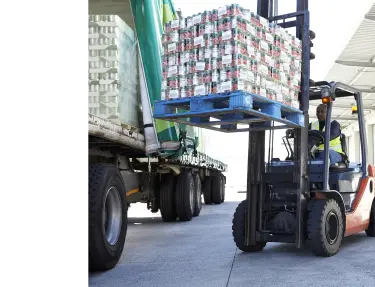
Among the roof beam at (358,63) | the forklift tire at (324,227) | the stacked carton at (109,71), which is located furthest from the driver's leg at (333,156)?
the roof beam at (358,63)

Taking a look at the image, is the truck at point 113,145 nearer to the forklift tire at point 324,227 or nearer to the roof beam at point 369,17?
the forklift tire at point 324,227

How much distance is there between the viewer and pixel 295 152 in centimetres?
555

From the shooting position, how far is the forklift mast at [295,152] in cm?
535

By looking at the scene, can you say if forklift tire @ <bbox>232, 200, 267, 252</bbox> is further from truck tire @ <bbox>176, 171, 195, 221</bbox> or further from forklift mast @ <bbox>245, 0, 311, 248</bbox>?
truck tire @ <bbox>176, 171, 195, 221</bbox>

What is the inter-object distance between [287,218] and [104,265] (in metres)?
2.13

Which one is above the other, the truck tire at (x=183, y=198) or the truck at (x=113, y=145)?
the truck at (x=113, y=145)

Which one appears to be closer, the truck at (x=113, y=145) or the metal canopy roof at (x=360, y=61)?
the truck at (x=113, y=145)

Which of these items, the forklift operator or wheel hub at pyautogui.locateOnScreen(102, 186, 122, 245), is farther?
the forklift operator

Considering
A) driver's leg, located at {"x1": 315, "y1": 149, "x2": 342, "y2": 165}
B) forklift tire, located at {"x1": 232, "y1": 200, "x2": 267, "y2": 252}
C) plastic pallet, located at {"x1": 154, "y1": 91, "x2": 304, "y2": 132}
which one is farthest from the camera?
driver's leg, located at {"x1": 315, "y1": 149, "x2": 342, "y2": 165}

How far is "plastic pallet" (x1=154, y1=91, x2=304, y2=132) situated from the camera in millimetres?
4090

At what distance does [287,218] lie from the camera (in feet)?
18.1

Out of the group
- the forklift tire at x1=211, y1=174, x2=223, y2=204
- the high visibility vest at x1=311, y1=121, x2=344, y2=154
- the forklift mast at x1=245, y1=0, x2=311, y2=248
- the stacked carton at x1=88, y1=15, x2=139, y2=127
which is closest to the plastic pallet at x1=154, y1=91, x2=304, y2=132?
the forklift mast at x1=245, y1=0, x2=311, y2=248

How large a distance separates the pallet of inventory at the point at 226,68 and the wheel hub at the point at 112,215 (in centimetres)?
96
